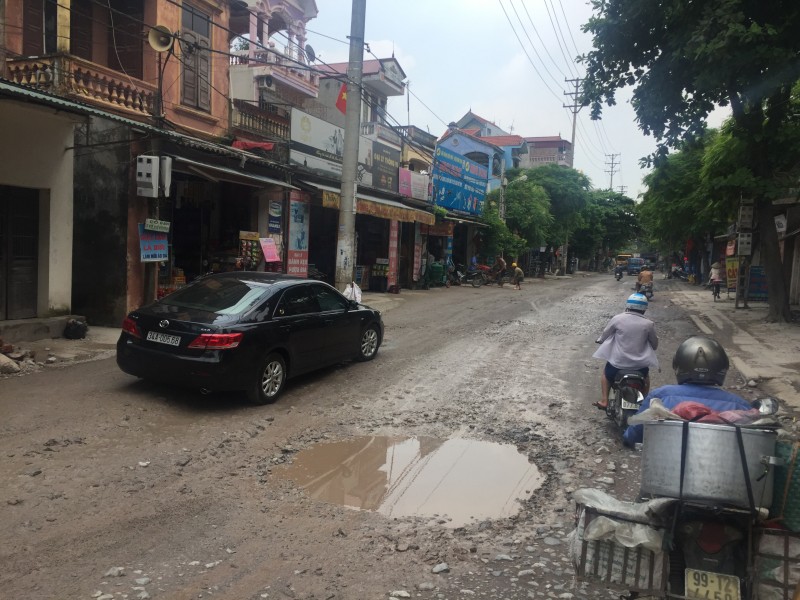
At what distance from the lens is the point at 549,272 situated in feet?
180

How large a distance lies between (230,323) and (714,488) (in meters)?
5.16

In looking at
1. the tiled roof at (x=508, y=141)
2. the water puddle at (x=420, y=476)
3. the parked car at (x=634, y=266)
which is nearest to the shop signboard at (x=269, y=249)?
the water puddle at (x=420, y=476)

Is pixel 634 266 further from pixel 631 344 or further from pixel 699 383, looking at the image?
pixel 699 383

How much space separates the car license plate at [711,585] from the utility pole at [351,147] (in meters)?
11.4

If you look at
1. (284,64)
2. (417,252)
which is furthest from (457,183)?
(284,64)

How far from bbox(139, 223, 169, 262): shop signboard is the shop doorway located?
1.72 meters

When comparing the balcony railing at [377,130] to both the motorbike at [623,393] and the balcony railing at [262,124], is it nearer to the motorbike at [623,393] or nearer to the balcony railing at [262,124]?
the balcony railing at [262,124]

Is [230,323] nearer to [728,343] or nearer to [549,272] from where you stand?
[728,343]

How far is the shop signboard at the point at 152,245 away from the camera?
1134 centimetres

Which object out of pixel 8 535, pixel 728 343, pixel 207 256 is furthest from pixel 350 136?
pixel 8 535

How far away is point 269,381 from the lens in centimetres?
688

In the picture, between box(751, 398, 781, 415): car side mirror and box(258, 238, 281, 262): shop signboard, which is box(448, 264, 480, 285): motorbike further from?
box(751, 398, 781, 415): car side mirror

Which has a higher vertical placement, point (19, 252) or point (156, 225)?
point (156, 225)

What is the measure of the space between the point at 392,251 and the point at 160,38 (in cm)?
1165
